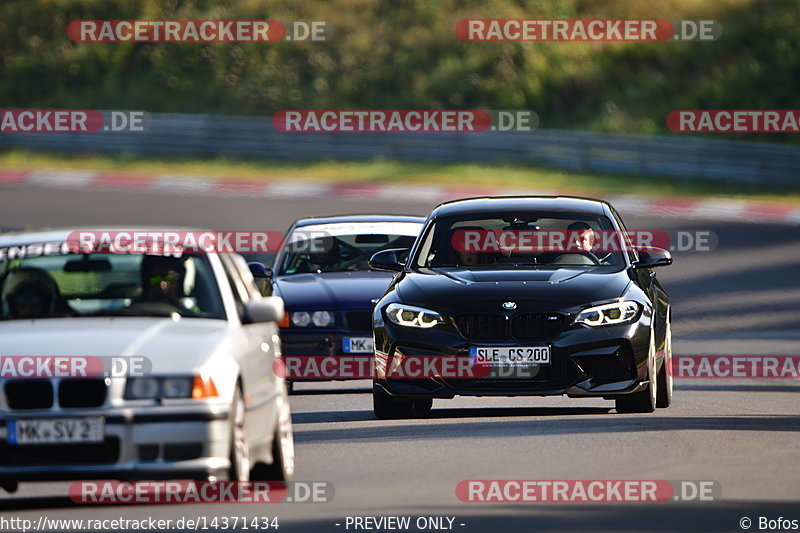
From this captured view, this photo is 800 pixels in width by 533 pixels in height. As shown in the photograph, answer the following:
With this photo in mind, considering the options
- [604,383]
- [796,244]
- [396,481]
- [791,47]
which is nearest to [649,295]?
[604,383]

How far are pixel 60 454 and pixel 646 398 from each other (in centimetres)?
580

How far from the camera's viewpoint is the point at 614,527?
8.48 m

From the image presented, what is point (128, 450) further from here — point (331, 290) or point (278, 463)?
point (331, 290)

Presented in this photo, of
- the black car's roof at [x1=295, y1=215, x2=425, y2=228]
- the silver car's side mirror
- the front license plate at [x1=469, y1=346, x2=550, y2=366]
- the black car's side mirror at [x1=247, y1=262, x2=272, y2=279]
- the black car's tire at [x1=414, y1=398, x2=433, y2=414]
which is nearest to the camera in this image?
the silver car's side mirror

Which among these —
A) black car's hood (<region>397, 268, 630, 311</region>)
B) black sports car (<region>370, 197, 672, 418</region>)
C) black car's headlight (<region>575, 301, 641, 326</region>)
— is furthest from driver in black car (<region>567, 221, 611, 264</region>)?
black car's headlight (<region>575, 301, 641, 326</region>)

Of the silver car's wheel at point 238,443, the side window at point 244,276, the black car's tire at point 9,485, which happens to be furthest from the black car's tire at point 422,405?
the black car's tire at point 9,485

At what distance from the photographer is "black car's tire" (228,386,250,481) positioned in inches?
353

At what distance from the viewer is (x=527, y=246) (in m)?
14.3

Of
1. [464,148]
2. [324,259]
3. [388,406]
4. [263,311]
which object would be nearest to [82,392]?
[263,311]

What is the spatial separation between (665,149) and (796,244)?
8803 millimetres

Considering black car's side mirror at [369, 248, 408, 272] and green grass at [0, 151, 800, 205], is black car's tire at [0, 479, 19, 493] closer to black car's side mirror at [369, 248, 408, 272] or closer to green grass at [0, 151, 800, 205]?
black car's side mirror at [369, 248, 408, 272]

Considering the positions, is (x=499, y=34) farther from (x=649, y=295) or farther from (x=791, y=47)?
(x=649, y=295)

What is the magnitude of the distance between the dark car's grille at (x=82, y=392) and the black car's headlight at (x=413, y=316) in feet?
15.0

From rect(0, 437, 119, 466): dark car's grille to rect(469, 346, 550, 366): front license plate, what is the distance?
463cm
